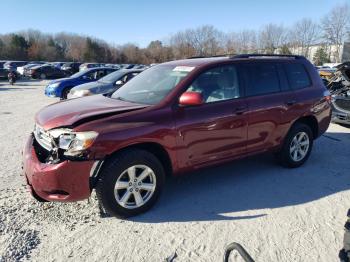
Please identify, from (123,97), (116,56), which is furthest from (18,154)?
(116,56)

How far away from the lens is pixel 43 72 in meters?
33.3

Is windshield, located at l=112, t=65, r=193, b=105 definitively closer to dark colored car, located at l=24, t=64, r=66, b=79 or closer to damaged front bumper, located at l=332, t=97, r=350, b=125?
damaged front bumper, located at l=332, t=97, r=350, b=125

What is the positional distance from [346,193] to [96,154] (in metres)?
3.40

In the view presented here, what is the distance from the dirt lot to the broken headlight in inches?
33.6

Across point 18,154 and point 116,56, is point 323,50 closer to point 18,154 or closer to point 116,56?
point 116,56

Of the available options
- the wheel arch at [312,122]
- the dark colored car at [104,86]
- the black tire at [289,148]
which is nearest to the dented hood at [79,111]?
the black tire at [289,148]

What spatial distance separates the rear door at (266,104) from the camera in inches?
186

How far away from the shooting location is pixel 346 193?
4574 millimetres

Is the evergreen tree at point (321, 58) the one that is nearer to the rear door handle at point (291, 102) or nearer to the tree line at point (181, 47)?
the tree line at point (181, 47)

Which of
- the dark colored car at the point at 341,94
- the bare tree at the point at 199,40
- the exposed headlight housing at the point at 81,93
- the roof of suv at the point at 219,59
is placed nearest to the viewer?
the roof of suv at the point at 219,59

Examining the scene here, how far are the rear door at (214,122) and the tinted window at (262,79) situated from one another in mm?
253

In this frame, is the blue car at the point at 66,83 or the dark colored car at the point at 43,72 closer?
the blue car at the point at 66,83

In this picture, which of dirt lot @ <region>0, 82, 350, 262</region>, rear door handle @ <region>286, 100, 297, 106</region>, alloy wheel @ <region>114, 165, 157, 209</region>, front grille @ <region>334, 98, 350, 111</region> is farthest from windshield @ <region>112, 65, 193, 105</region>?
front grille @ <region>334, 98, 350, 111</region>

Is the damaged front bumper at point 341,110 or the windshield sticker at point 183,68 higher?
the windshield sticker at point 183,68
